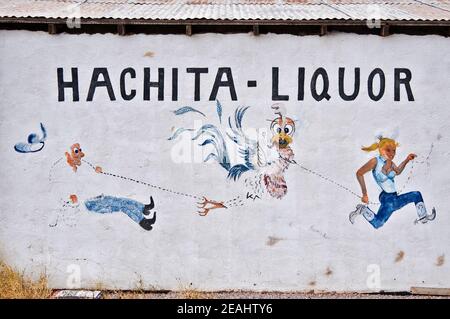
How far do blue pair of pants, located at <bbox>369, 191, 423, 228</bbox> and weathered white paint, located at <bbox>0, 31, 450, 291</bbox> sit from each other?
108 mm

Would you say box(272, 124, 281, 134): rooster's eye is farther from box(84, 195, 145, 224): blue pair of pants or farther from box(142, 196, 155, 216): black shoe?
box(84, 195, 145, 224): blue pair of pants

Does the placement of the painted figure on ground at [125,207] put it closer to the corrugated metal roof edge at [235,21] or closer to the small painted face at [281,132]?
the small painted face at [281,132]

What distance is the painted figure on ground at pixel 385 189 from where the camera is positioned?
8320 mm

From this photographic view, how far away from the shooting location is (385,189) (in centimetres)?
834

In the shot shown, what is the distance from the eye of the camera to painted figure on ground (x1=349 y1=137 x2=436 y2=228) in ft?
27.3

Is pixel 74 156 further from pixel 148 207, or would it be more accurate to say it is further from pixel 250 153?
pixel 250 153

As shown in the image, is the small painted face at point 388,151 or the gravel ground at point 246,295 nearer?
the gravel ground at point 246,295

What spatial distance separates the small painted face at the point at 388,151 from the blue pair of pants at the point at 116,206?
368 centimetres

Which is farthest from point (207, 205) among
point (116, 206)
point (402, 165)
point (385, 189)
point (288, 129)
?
point (402, 165)

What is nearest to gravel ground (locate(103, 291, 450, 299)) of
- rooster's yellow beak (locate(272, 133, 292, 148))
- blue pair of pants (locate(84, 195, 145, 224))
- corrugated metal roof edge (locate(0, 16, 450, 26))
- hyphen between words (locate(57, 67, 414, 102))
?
blue pair of pants (locate(84, 195, 145, 224))

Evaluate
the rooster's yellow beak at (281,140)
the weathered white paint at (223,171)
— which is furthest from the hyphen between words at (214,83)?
the rooster's yellow beak at (281,140)
